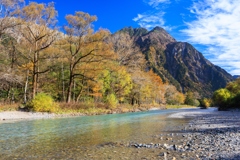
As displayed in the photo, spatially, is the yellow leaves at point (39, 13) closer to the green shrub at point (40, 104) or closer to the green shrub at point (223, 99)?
the green shrub at point (40, 104)

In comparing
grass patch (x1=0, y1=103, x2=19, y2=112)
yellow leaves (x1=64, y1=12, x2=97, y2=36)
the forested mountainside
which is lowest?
grass patch (x1=0, y1=103, x2=19, y2=112)

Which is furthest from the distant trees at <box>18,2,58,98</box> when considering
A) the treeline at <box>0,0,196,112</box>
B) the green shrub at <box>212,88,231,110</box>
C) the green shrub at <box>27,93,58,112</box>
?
the green shrub at <box>212,88,231,110</box>

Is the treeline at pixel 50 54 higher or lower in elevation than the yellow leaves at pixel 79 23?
lower

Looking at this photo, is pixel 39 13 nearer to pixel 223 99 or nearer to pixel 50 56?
pixel 50 56

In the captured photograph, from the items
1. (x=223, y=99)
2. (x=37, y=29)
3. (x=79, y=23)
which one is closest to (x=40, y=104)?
(x=37, y=29)

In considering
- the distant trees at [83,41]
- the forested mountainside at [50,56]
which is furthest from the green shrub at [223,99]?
the distant trees at [83,41]

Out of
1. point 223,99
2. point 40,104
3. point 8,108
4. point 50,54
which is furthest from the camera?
point 223,99

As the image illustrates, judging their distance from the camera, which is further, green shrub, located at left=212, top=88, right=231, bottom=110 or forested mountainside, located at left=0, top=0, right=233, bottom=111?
green shrub, located at left=212, top=88, right=231, bottom=110

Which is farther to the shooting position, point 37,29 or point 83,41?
point 83,41

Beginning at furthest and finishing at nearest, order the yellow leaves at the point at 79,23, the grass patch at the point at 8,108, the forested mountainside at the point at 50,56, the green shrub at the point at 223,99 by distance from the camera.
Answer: the green shrub at the point at 223,99, the yellow leaves at the point at 79,23, the forested mountainside at the point at 50,56, the grass patch at the point at 8,108

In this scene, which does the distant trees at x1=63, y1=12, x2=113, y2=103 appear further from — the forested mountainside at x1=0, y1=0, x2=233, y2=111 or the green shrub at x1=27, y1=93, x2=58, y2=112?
the green shrub at x1=27, y1=93, x2=58, y2=112

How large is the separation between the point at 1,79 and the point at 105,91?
27.2 meters

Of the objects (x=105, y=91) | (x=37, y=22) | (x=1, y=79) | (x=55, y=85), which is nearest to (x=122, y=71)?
(x=105, y=91)

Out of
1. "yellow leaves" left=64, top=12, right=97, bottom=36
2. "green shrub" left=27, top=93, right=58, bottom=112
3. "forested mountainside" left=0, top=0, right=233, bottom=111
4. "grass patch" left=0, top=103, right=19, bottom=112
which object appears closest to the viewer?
"grass patch" left=0, top=103, right=19, bottom=112
